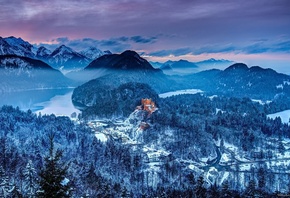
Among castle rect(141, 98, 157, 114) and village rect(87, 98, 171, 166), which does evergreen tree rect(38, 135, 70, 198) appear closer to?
village rect(87, 98, 171, 166)

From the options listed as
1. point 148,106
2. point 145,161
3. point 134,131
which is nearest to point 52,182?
point 145,161

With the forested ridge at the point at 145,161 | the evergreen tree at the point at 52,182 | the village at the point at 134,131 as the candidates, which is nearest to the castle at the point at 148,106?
the village at the point at 134,131

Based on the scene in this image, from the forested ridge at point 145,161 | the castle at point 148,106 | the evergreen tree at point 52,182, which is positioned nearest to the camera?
the evergreen tree at point 52,182

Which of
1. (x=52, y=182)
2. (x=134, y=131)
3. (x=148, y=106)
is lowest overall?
(x=52, y=182)

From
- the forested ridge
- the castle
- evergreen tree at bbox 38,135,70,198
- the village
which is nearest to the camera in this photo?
evergreen tree at bbox 38,135,70,198

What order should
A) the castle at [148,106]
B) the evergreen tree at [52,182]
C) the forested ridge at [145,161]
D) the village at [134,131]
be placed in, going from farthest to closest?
the castle at [148,106] → the village at [134,131] → the forested ridge at [145,161] → the evergreen tree at [52,182]

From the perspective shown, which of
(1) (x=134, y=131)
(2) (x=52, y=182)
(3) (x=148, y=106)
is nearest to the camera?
(2) (x=52, y=182)

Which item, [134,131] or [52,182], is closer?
[52,182]

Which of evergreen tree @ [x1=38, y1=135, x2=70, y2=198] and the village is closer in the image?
evergreen tree @ [x1=38, y1=135, x2=70, y2=198]

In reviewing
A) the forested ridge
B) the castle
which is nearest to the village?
the castle

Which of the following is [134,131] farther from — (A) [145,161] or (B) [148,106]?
(B) [148,106]

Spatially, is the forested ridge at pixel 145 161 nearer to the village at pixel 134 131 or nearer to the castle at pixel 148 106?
the village at pixel 134 131

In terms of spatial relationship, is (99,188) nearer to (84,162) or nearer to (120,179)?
(120,179)
